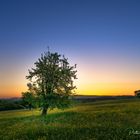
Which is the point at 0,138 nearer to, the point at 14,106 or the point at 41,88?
the point at 41,88

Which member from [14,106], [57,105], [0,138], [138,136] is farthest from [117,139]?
[14,106]

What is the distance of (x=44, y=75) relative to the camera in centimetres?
4531

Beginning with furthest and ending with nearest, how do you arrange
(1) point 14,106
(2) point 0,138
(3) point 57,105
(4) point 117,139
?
(1) point 14,106
(3) point 57,105
(2) point 0,138
(4) point 117,139

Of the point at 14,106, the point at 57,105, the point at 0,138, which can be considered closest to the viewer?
the point at 0,138

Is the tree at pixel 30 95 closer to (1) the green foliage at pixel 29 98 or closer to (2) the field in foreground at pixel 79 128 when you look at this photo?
(1) the green foliage at pixel 29 98

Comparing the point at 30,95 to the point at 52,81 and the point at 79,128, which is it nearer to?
the point at 52,81

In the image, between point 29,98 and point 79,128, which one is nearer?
point 79,128

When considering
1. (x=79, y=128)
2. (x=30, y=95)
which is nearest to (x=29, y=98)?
(x=30, y=95)

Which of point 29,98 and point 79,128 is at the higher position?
point 29,98

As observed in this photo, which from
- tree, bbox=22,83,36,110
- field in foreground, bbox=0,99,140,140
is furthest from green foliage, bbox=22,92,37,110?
field in foreground, bbox=0,99,140,140

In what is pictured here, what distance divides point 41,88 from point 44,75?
2.13 meters

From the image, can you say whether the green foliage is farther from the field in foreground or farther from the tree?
the field in foreground

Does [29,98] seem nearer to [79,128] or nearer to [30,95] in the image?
[30,95]

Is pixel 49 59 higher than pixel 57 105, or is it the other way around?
pixel 49 59
